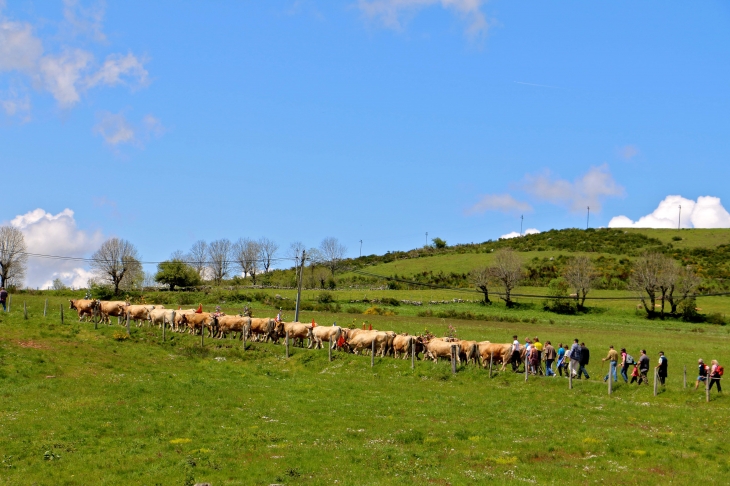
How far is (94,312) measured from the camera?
50219mm

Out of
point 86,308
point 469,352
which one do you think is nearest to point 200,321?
point 86,308

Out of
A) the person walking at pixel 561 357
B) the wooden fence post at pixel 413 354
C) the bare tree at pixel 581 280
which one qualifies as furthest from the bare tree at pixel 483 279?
the person walking at pixel 561 357

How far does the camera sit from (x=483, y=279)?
95.1 metres

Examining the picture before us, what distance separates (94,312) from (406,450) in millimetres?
35750

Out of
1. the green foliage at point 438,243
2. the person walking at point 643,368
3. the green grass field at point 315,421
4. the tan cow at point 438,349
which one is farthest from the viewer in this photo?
the green foliage at point 438,243

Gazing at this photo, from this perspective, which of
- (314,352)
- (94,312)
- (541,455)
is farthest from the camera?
(94,312)

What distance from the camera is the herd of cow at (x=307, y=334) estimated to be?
124 ft

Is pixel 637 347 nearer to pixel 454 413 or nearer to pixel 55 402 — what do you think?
pixel 454 413

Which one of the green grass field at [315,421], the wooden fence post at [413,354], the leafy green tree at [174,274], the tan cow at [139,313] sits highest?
the leafy green tree at [174,274]

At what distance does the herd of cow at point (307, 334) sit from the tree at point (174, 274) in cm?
4504

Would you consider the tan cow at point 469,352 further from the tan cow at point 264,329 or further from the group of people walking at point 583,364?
the tan cow at point 264,329

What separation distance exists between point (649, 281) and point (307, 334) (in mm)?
55008

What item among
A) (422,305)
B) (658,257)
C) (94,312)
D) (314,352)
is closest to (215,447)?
(314,352)

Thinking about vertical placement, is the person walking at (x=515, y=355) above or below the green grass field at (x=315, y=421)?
above
